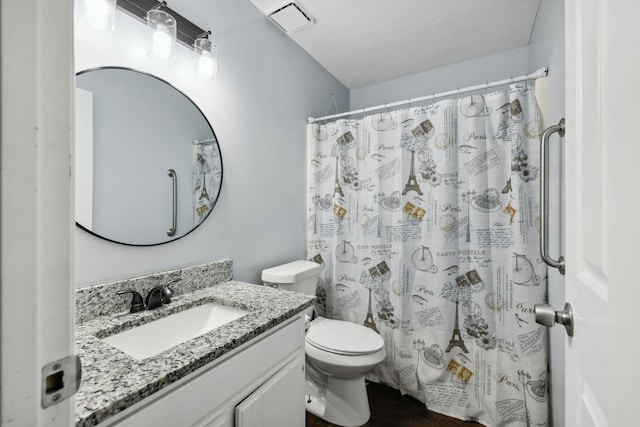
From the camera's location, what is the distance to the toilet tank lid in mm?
1613

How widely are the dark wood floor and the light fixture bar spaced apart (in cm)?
213

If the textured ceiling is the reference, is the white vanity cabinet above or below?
below

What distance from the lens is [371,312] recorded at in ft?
6.46

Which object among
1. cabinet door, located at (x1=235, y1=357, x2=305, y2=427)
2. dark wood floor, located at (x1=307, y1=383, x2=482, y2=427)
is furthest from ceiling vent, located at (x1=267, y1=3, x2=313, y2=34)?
dark wood floor, located at (x1=307, y1=383, x2=482, y2=427)

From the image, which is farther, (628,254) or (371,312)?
(371,312)

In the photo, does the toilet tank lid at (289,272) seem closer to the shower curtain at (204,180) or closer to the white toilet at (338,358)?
the white toilet at (338,358)

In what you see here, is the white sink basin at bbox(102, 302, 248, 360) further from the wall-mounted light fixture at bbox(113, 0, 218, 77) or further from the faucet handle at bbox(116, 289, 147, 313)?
the wall-mounted light fixture at bbox(113, 0, 218, 77)

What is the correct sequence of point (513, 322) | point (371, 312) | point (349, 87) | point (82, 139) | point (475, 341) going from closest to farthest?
point (82, 139) → point (513, 322) → point (475, 341) → point (371, 312) → point (349, 87)

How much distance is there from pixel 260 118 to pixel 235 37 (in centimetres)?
44

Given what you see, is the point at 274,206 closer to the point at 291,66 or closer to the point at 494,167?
the point at 291,66

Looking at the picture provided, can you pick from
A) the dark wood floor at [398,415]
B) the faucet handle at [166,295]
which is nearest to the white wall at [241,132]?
the faucet handle at [166,295]

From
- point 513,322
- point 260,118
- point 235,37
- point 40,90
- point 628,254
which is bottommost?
point 513,322

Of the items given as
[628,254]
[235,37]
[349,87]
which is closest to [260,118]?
[235,37]

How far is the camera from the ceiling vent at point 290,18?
1675 millimetres
